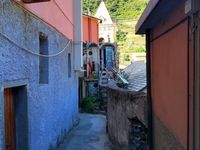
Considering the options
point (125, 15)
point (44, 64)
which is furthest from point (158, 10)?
point (125, 15)

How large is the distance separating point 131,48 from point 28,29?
2315 inches

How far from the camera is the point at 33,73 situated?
25.2 feet

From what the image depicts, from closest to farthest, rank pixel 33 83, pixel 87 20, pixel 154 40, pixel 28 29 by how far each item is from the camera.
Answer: pixel 154 40, pixel 28 29, pixel 33 83, pixel 87 20

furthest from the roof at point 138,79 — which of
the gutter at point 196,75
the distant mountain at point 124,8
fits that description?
the distant mountain at point 124,8

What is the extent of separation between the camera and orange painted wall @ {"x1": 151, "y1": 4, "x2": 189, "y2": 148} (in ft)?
12.2

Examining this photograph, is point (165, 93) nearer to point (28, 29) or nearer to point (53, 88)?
point (28, 29)

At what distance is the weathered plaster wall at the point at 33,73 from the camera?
18.8 ft

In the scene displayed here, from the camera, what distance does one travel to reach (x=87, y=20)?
33.5 m

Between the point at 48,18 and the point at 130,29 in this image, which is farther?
the point at 130,29

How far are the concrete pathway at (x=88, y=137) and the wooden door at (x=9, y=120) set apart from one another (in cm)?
481

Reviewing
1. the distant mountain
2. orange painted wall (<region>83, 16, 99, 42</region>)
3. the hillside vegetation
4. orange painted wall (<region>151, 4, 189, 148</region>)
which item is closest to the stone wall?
orange painted wall (<region>151, 4, 189, 148</region>)

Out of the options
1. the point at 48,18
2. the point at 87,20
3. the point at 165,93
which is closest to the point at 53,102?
the point at 48,18

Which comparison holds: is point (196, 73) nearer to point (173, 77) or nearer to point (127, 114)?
point (173, 77)

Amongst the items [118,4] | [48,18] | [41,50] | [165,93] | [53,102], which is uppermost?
[118,4]
